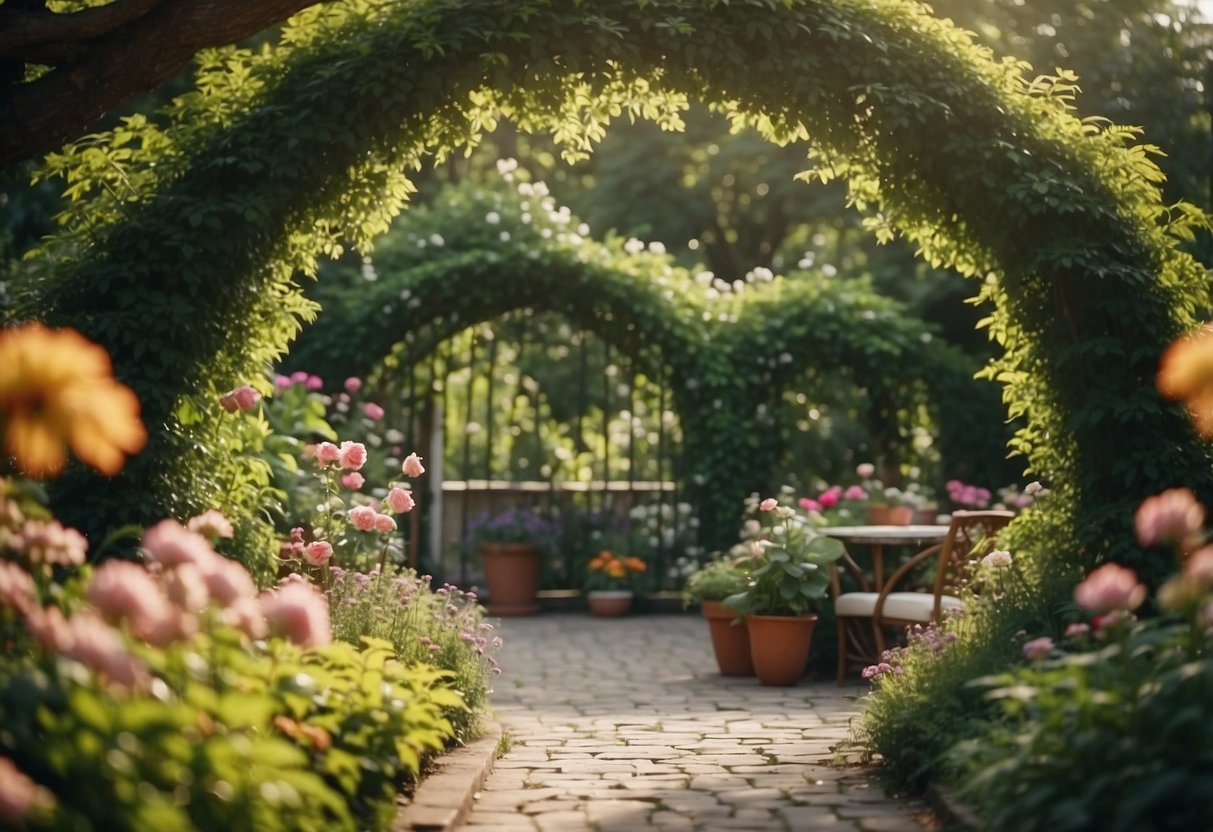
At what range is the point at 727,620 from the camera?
8.61 m

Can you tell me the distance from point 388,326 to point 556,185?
9.78m

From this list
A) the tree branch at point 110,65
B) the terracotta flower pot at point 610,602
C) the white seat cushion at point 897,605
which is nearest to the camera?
the tree branch at point 110,65

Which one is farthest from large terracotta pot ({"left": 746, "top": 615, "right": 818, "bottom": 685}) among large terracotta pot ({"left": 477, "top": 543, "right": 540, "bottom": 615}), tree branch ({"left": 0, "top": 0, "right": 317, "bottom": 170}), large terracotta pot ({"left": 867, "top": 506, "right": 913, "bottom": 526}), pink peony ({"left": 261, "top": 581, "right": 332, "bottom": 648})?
pink peony ({"left": 261, "top": 581, "right": 332, "bottom": 648})

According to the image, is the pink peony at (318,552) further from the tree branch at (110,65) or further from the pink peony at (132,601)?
the pink peony at (132,601)

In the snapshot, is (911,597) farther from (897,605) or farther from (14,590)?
(14,590)

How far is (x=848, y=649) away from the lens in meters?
8.82

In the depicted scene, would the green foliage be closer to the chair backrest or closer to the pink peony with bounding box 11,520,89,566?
the pink peony with bounding box 11,520,89,566

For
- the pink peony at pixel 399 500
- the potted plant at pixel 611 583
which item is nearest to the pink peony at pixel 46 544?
the pink peony at pixel 399 500

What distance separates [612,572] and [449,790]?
766 centimetres

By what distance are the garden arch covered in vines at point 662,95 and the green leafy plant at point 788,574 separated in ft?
6.01

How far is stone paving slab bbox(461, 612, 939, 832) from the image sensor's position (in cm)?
466

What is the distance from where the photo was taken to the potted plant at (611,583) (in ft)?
40.6

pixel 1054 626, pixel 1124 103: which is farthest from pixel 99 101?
pixel 1124 103

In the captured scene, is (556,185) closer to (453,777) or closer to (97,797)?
(453,777)
